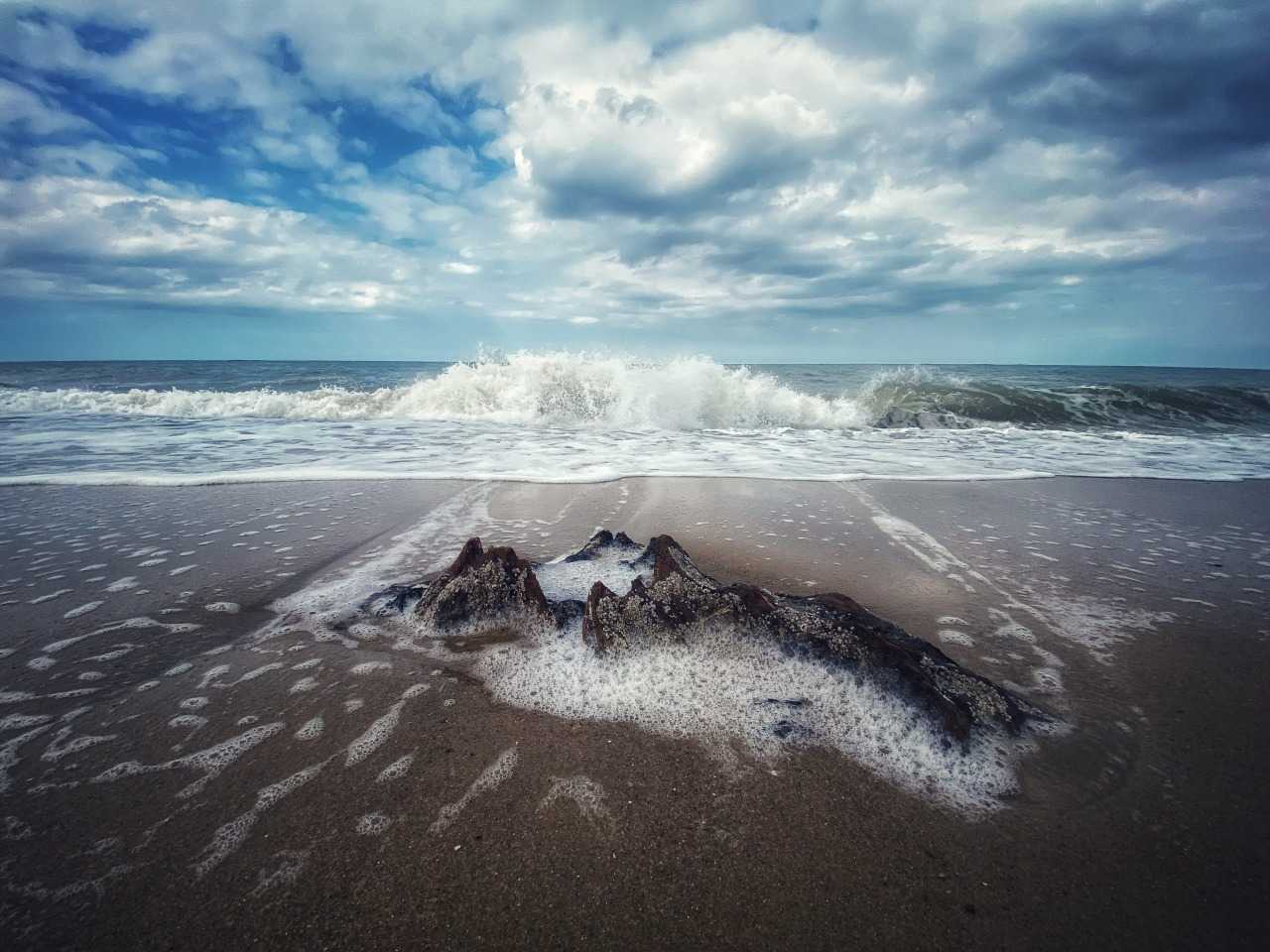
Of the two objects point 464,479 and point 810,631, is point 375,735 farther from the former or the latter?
point 464,479

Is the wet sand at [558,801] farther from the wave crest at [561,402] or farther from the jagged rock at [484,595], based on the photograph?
the wave crest at [561,402]

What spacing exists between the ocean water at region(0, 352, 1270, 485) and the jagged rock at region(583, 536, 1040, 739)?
421 cm

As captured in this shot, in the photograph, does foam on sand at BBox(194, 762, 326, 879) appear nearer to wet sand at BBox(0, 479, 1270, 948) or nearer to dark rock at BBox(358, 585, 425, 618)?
wet sand at BBox(0, 479, 1270, 948)

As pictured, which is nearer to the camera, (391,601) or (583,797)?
(583,797)

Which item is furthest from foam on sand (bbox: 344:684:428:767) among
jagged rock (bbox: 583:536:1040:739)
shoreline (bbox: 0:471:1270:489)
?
shoreline (bbox: 0:471:1270:489)

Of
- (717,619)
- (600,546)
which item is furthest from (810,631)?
(600,546)

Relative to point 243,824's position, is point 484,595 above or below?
above

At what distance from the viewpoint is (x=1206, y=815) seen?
5.26 feet

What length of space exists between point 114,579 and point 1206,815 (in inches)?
201

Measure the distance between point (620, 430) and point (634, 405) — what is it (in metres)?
2.23

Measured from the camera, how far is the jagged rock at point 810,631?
194cm

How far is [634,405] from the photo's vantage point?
13727mm

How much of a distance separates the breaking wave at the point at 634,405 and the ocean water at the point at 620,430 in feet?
0.20

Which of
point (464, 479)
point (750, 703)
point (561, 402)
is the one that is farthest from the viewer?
point (561, 402)
